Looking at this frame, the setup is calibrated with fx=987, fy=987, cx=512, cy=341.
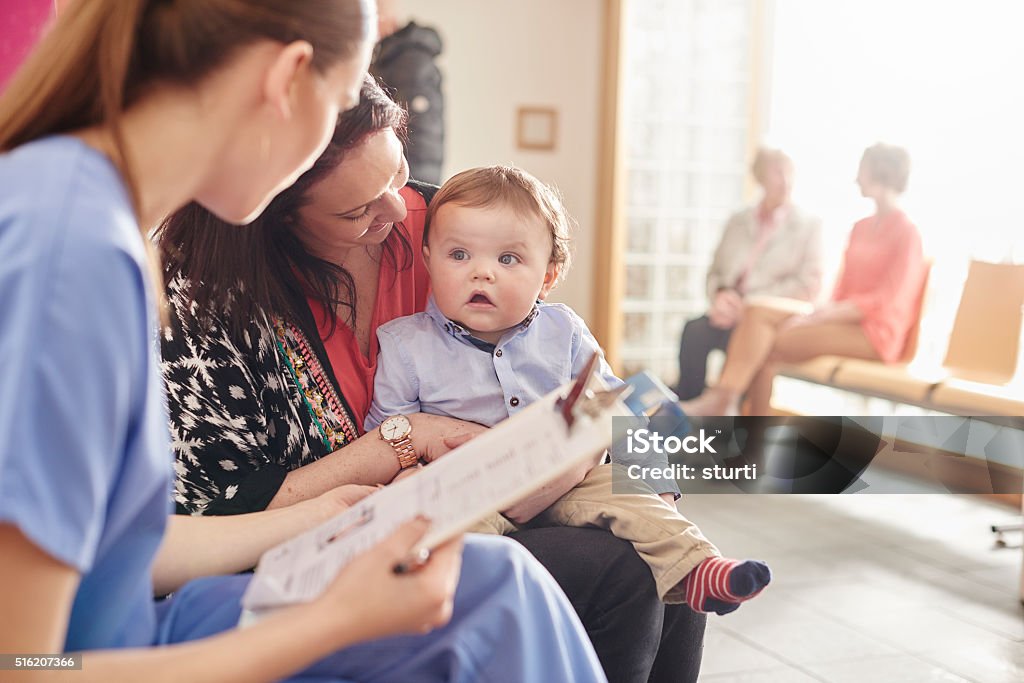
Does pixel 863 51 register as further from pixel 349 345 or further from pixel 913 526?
pixel 349 345

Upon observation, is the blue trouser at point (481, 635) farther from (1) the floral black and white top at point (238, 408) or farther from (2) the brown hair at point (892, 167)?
(2) the brown hair at point (892, 167)

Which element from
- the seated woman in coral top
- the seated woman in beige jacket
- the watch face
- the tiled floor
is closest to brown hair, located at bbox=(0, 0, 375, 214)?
the watch face

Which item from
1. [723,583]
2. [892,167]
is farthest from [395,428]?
[892,167]

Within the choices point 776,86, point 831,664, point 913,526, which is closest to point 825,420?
point 913,526

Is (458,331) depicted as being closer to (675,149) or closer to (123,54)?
(123,54)

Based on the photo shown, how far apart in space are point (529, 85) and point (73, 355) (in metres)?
5.47

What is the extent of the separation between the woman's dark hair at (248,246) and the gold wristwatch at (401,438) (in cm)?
20

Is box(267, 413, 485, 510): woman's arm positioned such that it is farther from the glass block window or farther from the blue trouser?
the glass block window

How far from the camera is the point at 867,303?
422 cm

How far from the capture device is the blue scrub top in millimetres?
658

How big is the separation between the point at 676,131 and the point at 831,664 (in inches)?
165

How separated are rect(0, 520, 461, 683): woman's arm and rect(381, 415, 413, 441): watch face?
0.60 metres

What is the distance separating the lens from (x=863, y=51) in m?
5.32

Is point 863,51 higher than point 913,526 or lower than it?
higher
